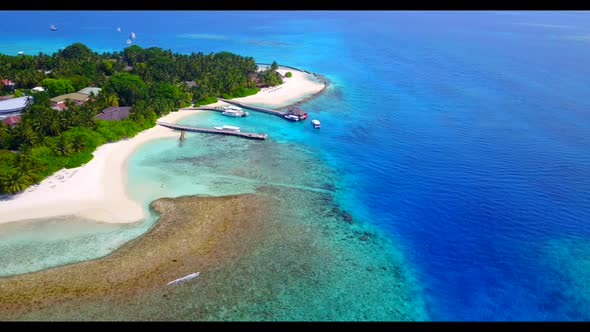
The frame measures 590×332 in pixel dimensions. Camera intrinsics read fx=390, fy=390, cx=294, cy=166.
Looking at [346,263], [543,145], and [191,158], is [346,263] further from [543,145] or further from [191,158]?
[543,145]

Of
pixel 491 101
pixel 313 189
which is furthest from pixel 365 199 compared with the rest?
pixel 491 101

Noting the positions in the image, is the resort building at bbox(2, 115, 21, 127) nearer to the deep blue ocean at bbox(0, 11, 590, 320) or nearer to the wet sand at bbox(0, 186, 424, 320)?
the wet sand at bbox(0, 186, 424, 320)

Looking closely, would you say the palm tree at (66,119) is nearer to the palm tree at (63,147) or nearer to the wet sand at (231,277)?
the palm tree at (63,147)

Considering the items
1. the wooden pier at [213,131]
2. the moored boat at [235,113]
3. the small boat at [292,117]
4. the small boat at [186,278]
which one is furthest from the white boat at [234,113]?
the small boat at [186,278]

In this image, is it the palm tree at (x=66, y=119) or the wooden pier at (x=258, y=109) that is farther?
the wooden pier at (x=258, y=109)

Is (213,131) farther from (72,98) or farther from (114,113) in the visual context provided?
(72,98)

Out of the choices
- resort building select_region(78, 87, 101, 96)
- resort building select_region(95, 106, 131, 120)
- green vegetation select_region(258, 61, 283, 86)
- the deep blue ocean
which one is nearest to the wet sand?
the deep blue ocean
